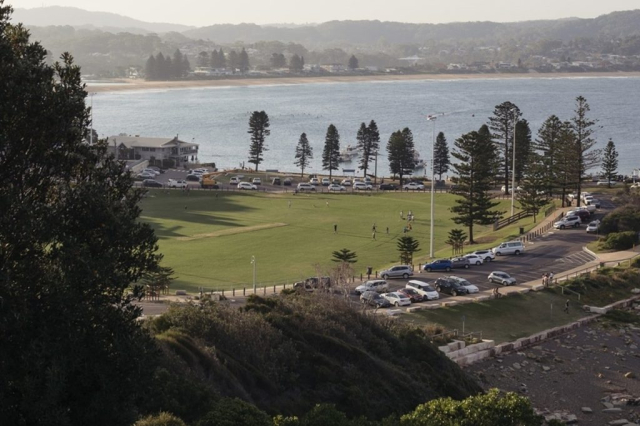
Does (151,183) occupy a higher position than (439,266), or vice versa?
(439,266)

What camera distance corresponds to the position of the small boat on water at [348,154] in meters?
95.8

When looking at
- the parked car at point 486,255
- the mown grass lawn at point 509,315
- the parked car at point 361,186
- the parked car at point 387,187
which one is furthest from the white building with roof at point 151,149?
the mown grass lawn at point 509,315

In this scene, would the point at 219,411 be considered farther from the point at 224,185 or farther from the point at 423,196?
the point at 224,185

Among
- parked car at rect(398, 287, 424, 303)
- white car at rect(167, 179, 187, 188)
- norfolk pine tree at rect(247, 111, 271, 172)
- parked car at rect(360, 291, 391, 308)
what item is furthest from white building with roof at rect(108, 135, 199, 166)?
parked car at rect(360, 291, 391, 308)

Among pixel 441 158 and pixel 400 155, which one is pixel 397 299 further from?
pixel 441 158

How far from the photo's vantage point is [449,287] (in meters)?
30.1

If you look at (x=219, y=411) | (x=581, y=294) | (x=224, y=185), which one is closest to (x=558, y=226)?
(x=581, y=294)

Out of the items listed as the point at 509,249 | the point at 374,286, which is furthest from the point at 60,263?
the point at 509,249

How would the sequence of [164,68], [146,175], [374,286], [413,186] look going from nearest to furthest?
[374,286] → [413,186] → [146,175] → [164,68]

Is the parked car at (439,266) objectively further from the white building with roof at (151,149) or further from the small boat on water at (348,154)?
the small boat on water at (348,154)

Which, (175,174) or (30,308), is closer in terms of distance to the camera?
(30,308)

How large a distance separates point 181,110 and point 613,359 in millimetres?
126224

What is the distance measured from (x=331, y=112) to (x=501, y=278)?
11016cm

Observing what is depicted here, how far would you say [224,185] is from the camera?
63.8 metres
